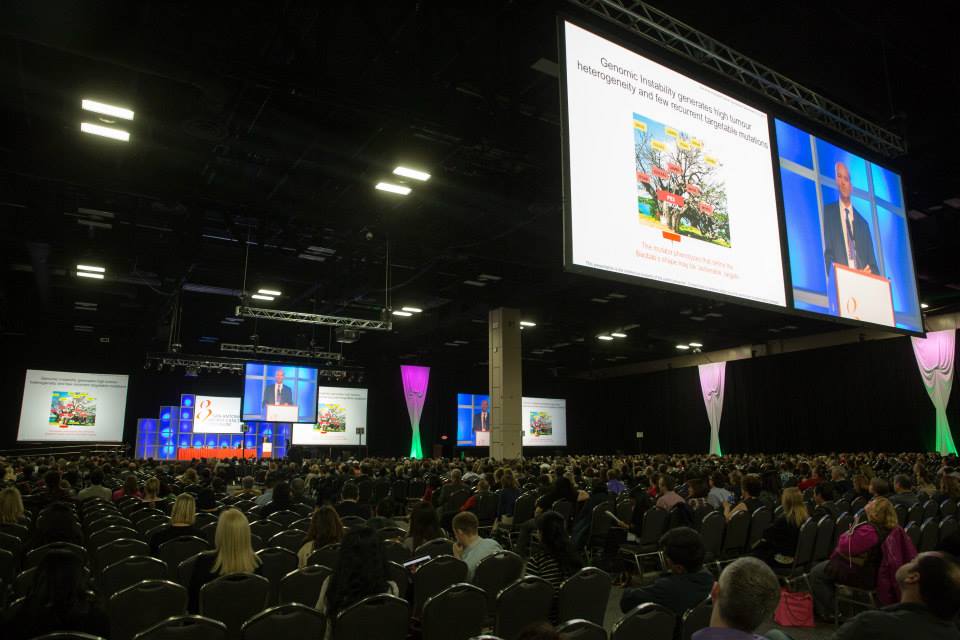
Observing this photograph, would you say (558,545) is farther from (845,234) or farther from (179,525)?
(845,234)

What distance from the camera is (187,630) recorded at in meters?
2.49

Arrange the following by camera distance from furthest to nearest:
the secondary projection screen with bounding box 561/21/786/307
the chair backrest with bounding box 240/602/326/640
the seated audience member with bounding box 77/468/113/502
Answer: the seated audience member with bounding box 77/468/113/502, the secondary projection screen with bounding box 561/21/786/307, the chair backrest with bounding box 240/602/326/640

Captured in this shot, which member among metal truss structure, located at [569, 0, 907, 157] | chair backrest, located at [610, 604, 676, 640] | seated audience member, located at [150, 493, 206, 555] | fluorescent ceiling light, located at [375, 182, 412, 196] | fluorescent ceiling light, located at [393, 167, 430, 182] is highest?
metal truss structure, located at [569, 0, 907, 157]

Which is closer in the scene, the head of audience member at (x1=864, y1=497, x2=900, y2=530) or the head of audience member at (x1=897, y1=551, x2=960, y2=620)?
the head of audience member at (x1=897, y1=551, x2=960, y2=620)

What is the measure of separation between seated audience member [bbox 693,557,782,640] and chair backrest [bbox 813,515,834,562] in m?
4.47

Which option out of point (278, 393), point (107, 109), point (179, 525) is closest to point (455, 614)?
point (179, 525)

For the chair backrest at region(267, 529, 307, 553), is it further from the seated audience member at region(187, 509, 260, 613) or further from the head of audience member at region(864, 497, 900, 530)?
the head of audience member at region(864, 497, 900, 530)

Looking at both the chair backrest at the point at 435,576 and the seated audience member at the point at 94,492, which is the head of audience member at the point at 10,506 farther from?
the chair backrest at the point at 435,576

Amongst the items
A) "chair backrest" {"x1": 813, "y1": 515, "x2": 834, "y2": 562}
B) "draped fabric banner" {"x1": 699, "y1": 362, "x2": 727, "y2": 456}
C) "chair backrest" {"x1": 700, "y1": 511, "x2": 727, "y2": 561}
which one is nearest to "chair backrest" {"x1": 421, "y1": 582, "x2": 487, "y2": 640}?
"chair backrest" {"x1": 700, "y1": 511, "x2": 727, "y2": 561}

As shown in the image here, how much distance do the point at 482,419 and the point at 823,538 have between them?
28463mm

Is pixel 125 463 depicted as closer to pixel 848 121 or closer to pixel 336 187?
pixel 336 187

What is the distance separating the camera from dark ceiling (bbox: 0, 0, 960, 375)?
7020 mm

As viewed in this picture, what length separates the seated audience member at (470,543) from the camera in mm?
4359

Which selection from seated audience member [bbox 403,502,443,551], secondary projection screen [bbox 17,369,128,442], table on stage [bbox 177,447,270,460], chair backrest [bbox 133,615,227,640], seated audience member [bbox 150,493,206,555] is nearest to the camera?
chair backrest [bbox 133,615,227,640]
